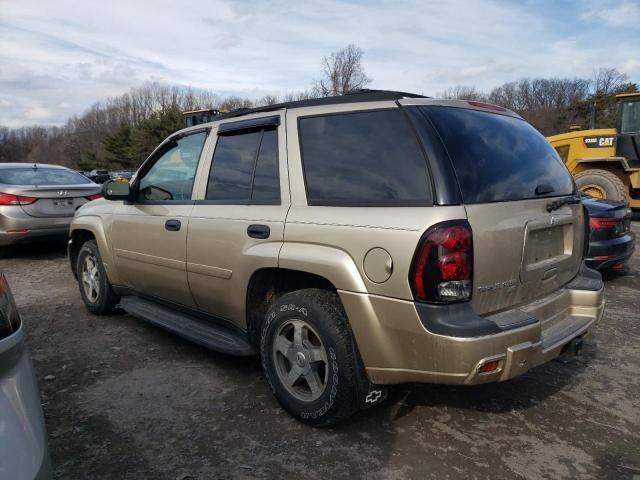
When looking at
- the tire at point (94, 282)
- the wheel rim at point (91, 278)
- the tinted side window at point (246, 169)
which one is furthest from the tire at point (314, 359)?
the wheel rim at point (91, 278)

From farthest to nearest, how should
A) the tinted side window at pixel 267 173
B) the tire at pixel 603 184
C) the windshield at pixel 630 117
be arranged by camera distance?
the windshield at pixel 630 117 → the tire at pixel 603 184 → the tinted side window at pixel 267 173

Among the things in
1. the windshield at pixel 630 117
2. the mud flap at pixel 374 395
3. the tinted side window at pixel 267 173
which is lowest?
the mud flap at pixel 374 395

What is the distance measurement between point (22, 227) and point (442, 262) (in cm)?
715

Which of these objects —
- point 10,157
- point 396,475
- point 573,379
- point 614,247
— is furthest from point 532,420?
point 10,157

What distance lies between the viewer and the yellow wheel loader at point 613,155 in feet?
36.7

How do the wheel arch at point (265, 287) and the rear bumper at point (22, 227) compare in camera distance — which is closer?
the wheel arch at point (265, 287)

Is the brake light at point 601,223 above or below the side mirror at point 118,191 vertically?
below

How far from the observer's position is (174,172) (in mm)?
4062

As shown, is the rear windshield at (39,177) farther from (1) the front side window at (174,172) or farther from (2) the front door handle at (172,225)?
(2) the front door handle at (172,225)

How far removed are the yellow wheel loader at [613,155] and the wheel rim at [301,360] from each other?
33.7ft

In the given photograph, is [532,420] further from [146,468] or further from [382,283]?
[146,468]

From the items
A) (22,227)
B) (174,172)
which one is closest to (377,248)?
(174,172)

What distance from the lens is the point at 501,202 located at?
2.54m

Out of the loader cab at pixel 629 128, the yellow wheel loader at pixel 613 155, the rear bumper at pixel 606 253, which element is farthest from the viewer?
the loader cab at pixel 629 128
